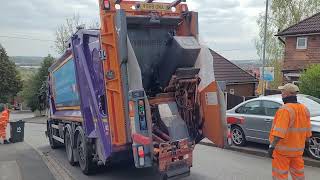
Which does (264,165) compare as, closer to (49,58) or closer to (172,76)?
(172,76)

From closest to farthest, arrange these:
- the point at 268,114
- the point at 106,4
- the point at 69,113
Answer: the point at 106,4, the point at 69,113, the point at 268,114

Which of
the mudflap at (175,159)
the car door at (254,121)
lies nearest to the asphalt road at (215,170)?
the car door at (254,121)

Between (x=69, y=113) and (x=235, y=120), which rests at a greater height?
(x=69, y=113)

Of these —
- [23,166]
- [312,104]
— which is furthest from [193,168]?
[23,166]

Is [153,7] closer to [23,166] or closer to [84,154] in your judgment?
[84,154]

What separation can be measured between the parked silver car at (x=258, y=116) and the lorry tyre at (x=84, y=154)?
4.56m

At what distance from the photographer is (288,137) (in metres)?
6.27

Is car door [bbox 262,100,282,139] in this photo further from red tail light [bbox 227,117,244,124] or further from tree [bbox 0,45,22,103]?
tree [bbox 0,45,22,103]

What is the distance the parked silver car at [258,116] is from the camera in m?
10.9

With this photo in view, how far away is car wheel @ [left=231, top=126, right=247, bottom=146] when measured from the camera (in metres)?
11.9

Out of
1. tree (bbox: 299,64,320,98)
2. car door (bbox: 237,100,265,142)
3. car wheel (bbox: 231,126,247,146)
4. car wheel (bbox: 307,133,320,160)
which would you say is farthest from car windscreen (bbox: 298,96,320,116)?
tree (bbox: 299,64,320,98)

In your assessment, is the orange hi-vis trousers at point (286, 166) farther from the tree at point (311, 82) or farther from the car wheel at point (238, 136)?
the tree at point (311, 82)

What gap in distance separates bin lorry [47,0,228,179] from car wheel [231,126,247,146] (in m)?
3.96

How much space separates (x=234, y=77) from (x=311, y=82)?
44.0 feet
